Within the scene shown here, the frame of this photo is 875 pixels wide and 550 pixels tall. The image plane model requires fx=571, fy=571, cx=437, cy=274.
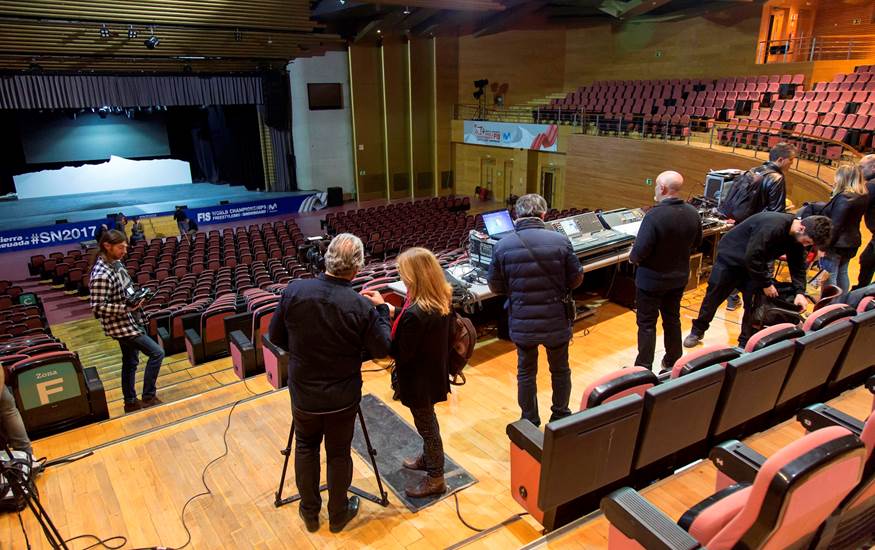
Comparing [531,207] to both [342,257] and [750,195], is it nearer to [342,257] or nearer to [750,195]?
[342,257]

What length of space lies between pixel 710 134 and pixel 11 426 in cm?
1391

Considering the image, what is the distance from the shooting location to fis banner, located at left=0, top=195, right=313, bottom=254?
1470cm

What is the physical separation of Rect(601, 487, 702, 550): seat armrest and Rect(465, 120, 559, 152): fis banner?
15.9 m

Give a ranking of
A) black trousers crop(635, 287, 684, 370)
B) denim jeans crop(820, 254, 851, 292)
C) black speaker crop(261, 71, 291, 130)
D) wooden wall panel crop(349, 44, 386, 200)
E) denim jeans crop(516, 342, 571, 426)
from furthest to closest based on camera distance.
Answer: wooden wall panel crop(349, 44, 386, 200) < black speaker crop(261, 71, 291, 130) < denim jeans crop(820, 254, 851, 292) < black trousers crop(635, 287, 684, 370) < denim jeans crop(516, 342, 571, 426)

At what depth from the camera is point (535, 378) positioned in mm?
3568

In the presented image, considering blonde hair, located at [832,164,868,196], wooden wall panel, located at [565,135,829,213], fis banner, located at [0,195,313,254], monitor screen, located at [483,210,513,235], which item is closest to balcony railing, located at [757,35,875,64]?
wooden wall panel, located at [565,135,829,213]

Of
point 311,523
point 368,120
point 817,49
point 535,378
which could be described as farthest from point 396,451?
point 817,49

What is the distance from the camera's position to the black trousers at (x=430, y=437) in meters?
2.97

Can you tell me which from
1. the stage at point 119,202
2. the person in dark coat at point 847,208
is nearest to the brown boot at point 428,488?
the person in dark coat at point 847,208

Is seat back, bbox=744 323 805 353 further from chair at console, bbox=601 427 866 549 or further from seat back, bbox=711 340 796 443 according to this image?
chair at console, bbox=601 427 866 549

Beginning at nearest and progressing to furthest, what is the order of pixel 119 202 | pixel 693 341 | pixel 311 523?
pixel 311 523 → pixel 693 341 → pixel 119 202

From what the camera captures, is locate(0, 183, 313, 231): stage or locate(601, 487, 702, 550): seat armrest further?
locate(0, 183, 313, 231): stage

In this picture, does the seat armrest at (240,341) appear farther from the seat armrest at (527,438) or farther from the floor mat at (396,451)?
the seat armrest at (527,438)

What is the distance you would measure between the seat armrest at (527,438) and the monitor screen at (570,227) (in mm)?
3165
